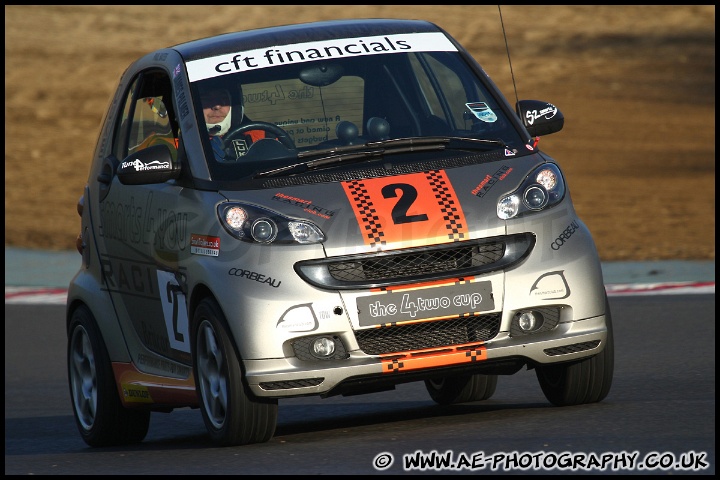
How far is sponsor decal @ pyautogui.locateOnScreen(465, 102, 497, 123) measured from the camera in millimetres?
7327

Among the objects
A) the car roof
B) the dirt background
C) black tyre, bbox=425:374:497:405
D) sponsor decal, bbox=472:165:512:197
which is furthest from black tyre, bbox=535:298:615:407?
the dirt background

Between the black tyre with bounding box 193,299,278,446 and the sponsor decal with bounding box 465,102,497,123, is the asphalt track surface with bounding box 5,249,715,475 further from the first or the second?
the sponsor decal with bounding box 465,102,497,123

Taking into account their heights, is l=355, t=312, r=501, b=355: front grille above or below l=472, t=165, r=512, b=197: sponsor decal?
below

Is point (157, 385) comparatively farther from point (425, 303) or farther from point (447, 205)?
point (447, 205)

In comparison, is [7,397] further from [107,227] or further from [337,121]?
[337,121]

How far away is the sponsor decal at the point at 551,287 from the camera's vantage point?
6590mm

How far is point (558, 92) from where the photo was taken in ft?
94.5

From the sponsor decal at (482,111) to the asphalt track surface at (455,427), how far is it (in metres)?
1.35

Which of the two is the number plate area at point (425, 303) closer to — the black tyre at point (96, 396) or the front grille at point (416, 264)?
the front grille at point (416, 264)

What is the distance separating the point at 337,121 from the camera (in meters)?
7.26

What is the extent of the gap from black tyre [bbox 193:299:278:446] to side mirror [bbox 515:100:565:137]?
5.99 ft

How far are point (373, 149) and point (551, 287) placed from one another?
39.8 inches

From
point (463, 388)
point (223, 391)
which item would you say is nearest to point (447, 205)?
point (223, 391)

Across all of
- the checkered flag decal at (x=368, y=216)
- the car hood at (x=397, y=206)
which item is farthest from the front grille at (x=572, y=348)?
the checkered flag decal at (x=368, y=216)
